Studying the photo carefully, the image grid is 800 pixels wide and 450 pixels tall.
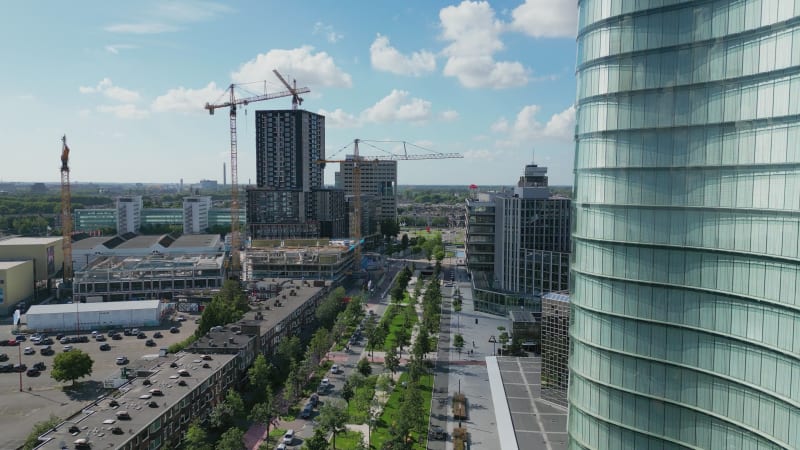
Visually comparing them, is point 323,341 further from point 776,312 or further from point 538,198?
point 776,312

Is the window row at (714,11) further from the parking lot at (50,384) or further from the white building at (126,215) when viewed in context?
the white building at (126,215)

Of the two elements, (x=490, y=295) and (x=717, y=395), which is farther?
(x=490, y=295)

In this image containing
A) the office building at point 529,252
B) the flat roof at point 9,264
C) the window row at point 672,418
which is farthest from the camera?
the flat roof at point 9,264

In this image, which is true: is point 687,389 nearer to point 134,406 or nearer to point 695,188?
point 695,188

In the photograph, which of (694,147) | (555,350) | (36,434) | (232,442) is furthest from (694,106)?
(36,434)

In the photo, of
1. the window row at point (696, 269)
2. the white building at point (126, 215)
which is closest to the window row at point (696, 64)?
the window row at point (696, 269)

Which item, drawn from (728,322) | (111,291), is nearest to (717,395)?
(728,322)

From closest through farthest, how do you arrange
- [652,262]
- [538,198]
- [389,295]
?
[652,262]
[538,198]
[389,295]

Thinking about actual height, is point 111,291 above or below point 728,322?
below
